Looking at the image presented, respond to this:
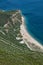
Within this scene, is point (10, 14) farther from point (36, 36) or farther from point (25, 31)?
point (36, 36)

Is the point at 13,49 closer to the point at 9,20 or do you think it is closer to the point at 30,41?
the point at 30,41

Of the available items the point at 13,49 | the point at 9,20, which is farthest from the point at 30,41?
the point at 13,49

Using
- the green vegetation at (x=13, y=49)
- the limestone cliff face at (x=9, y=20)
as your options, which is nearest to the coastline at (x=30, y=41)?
the green vegetation at (x=13, y=49)

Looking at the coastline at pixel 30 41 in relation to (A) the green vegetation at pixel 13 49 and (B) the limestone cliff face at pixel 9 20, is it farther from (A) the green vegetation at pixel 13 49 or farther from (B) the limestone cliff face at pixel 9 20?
(B) the limestone cliff face at pixel 9 20

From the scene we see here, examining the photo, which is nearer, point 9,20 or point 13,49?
point 13,49

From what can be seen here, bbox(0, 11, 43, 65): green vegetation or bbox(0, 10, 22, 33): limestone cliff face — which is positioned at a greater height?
bbox(0, 10, 22, 33): limestone cliff face

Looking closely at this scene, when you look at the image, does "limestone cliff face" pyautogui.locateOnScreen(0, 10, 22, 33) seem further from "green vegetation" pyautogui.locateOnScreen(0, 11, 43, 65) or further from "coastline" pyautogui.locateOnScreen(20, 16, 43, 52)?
"coastline" pyautogui.locateOnScreen(20, 16, 43, 52)

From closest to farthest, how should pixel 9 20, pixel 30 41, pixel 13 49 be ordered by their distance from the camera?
pixel 13 49 < pixel 30 41 < pixel 9 20

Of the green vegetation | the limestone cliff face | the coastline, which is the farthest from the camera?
the limestone cliff face

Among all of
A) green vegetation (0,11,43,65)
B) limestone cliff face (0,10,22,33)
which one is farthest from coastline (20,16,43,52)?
limestone cliff face (0,10,22,33)
